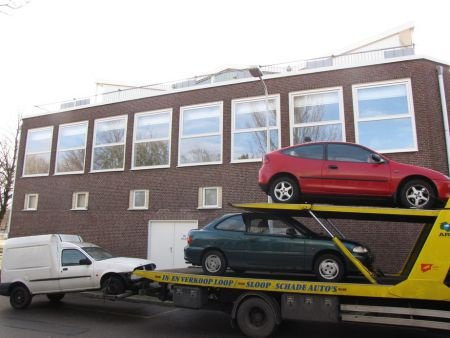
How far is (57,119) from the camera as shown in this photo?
67.6ft

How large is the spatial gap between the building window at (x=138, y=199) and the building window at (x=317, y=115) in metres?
6.78

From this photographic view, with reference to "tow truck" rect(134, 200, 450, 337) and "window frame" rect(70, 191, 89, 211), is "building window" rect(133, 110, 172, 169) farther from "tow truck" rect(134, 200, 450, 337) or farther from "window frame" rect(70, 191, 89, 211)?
"tow truck" rect(134, 200, 450, 337)

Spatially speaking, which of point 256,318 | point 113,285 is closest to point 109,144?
point 113,285

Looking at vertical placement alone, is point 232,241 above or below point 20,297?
above

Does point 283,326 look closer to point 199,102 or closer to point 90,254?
point 90,254

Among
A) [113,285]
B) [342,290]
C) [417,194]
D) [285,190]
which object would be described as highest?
[285,190]

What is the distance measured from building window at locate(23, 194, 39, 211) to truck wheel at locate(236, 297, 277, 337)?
15.6 metres

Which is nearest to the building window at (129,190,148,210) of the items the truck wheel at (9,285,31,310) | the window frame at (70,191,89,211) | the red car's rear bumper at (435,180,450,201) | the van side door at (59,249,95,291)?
the window frame at (70,191,89,211)

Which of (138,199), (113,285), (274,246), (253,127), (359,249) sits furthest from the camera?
(138,199)

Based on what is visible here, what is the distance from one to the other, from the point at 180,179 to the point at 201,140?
186 cm

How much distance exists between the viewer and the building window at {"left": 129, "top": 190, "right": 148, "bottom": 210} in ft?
55.7

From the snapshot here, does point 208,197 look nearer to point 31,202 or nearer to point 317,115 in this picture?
point 317,115

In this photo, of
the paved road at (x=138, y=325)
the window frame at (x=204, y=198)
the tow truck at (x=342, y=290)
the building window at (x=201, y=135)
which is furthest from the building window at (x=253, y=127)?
the tow truck at (x=342, y=290)

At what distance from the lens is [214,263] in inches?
333
